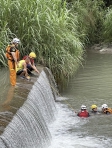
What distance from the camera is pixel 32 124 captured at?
22.9 ft

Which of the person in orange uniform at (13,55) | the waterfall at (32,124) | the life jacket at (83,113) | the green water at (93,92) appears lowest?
the green water at (93,92)

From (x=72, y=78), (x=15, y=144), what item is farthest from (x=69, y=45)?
(x=15, y=144)

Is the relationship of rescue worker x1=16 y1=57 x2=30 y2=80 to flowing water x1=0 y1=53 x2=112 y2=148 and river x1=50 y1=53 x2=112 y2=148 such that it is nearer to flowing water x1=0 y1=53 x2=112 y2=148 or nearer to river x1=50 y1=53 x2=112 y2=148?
flowing water x1=0 y1=53 x2=112 y2=148

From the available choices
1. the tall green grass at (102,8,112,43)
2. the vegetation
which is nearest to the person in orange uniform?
the vegetation

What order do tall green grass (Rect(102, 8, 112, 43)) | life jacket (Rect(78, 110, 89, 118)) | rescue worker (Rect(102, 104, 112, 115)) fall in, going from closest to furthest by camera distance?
1. life jacket (Rect(78, 110, 89, 118))
2. rescue worker (Rect(102, 104, 112, 115))
3. tall green grass (Rect(102, 8, 112, 43))

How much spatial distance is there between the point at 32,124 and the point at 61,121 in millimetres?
2151

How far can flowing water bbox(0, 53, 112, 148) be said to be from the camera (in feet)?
21.0

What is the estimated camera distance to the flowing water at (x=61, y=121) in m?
6.39

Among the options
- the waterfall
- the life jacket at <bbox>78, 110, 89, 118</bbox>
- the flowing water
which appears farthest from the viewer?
the life jacket at <bbox>78, 110, 89, 118</bbox>

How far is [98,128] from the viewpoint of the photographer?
8.52 meters

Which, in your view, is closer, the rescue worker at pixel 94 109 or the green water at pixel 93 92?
the green water at pixel 93 92

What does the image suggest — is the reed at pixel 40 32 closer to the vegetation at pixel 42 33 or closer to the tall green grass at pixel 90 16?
the vegetation at pixel 42 33

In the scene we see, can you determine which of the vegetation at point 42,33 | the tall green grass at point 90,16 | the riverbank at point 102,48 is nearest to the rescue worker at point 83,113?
the vegetation at point 42,33

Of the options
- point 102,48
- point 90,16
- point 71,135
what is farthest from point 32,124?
point 90,16
